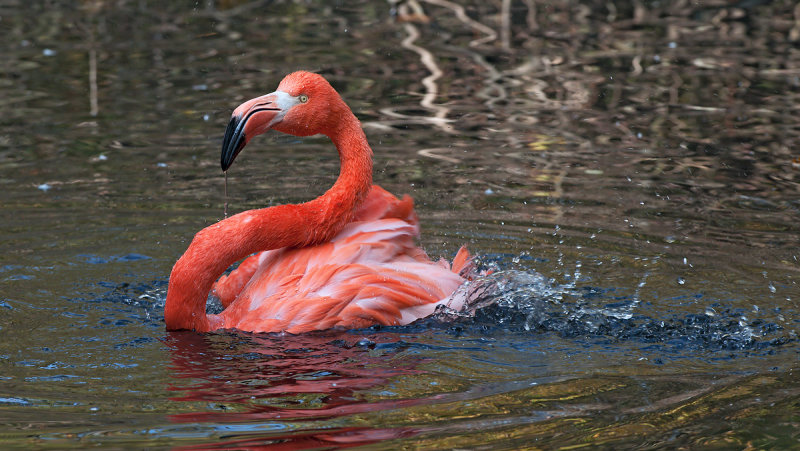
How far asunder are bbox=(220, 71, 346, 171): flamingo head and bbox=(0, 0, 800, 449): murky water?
3.53 ft

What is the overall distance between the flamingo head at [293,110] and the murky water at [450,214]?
1075 millimetres

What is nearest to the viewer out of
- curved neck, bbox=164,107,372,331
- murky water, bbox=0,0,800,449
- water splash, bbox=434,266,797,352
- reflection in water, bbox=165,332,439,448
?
reflection in water, bbox=165,332,439,448

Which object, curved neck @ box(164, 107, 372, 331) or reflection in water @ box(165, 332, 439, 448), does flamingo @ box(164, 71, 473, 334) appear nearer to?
curved neck @ box(164, 107, 372, 331)

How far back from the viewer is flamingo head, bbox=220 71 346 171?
204 inches

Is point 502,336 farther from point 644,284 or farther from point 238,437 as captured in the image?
point 238,437

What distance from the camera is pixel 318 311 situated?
5172 mm

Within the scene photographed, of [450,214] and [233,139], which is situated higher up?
[233,139]

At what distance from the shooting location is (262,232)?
5.36 m

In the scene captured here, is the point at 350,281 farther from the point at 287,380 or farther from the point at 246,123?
the point at 246,123

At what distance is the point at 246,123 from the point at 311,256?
80 centimetres

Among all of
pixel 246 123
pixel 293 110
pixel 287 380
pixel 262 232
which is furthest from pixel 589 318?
pixel 246 123

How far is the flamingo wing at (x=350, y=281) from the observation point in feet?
17.1

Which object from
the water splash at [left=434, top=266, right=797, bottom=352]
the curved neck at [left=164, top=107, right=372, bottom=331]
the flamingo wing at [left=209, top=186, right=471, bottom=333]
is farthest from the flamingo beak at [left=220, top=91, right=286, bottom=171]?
the water splash at [left=434, top=266, right=797, bottom=352]

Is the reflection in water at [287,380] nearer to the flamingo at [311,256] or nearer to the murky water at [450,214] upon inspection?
the murky water at [450,214]
